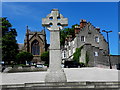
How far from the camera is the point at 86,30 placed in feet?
Answer: 159

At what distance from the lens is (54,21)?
869cm

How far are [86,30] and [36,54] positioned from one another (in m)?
29.7

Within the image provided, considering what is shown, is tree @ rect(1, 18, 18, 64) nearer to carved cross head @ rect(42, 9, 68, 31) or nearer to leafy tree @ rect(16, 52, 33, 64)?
leafy tree @ rect(16, 52, 33, 64)

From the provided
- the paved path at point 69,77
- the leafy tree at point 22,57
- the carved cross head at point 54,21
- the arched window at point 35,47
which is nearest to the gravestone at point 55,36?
the carved cross head at point 54,21

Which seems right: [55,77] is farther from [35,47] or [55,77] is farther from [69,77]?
[35,47]

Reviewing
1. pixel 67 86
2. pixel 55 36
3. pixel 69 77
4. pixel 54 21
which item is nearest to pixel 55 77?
pixel 67 86

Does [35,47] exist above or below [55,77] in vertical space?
above

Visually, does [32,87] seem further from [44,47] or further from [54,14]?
[44,47]

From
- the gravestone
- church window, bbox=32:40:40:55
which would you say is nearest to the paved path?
the gravestone

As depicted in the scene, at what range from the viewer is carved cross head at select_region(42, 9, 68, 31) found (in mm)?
8617

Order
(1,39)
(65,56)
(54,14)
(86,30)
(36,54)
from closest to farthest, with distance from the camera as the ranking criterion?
1. (54,14)
2. (1,39)
3. (86,30)
4. (65,56)
5. (36,54)

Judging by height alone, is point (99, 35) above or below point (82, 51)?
above

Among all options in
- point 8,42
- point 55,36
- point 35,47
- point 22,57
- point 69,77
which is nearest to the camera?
point 55,36

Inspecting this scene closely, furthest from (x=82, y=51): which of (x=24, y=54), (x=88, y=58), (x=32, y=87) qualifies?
(x=32, y=87)
